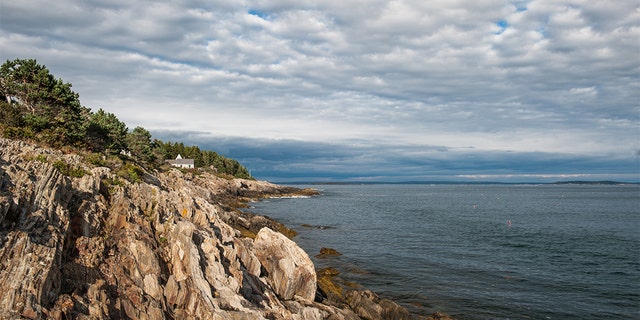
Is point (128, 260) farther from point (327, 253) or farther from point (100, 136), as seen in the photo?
point (100, 136)

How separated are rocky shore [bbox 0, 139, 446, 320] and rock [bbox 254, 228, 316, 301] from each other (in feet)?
0.23

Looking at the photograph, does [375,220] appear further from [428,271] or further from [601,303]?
[601,303]

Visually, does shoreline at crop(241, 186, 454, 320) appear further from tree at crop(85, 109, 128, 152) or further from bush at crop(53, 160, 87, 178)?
tree at crop(85, 109, 128, 152)

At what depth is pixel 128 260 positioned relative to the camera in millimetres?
21406

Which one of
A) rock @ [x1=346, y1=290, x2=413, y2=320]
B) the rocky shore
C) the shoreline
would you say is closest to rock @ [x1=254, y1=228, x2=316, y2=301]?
the rocky shore

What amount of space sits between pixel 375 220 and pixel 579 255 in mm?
40811

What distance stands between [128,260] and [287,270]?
33.0ft

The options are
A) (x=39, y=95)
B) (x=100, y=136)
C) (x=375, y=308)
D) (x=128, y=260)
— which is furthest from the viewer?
(x=100, y=136)

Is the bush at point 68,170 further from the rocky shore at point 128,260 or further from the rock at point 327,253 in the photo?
the rock at point 327,253

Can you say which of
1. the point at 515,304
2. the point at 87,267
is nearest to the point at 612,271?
the point at 515,304

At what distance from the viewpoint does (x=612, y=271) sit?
44.0m

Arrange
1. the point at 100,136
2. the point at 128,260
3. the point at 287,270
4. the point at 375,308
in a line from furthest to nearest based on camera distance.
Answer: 1. the point at 100,136
2. the point at 375,308
3. the point at 287,270
4. the point at 128,260

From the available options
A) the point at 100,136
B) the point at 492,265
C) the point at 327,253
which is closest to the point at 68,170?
the point at 327,253

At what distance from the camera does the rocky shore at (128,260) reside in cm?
1702
